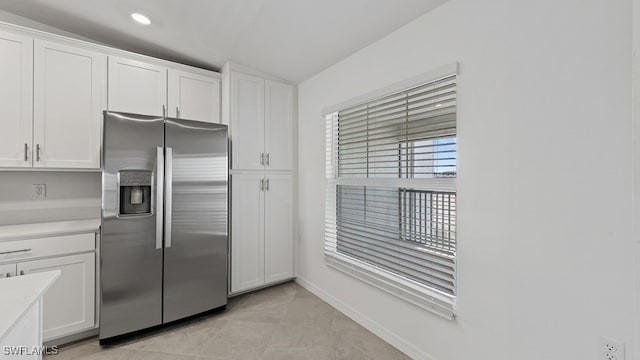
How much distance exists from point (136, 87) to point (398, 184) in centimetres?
247

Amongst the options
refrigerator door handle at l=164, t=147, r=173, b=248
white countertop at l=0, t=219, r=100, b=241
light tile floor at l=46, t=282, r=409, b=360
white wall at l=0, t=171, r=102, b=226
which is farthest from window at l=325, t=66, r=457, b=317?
white wall at l=0, t=171, r=102, b=226

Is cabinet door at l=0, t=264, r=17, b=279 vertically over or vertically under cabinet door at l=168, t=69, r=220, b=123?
under

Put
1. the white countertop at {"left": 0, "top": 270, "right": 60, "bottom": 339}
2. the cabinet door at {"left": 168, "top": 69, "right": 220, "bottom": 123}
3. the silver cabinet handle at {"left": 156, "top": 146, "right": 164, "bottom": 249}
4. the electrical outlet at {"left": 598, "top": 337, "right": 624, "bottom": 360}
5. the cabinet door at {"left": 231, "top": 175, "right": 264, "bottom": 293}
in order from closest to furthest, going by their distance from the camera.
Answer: the white countertop at {"left": 0, "top": 270, "right": 60, "bottom": 339} < the electrical outlet at {"left": 598, "top": 337, "right": 624, "bottom": 360} < the silver cabinet handle at {"left": 156, "top": 146, "right": 164, "bottom": 249} < the cabinet door at {"left": 168, "top": 69, "right": 220, "bottom": 123} < the cabinet door at {"left": 231, "top": 175, "right": 264, "bottom": 293}

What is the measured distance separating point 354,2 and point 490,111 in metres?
1.15

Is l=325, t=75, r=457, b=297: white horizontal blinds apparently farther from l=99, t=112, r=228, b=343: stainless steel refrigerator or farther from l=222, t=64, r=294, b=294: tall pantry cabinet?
l=99, t=112, r=228, b=343: stainless steel refrigerator

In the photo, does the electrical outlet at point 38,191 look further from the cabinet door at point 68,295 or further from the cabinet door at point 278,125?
the cabinet door at point 278,125

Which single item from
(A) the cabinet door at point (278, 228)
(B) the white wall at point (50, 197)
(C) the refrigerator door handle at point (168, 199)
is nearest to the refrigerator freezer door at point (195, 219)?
(C) the refrigerator door handle at point (168, 199)

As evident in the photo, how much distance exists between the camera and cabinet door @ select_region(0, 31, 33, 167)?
2021mm

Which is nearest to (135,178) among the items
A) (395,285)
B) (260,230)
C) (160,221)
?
(160,221)

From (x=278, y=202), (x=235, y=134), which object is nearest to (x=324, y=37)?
(x=235, y=134)

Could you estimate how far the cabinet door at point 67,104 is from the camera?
214 centimetres

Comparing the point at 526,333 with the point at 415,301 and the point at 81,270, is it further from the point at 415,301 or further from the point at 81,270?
the point at 81,270

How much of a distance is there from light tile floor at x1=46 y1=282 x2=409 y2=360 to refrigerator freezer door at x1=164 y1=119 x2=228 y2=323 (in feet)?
0.66

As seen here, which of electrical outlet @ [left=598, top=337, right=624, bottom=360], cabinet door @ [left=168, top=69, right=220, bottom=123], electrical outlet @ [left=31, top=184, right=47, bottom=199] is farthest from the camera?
cabinet door @ [left=168, top=69, right=220, bottom=123]
